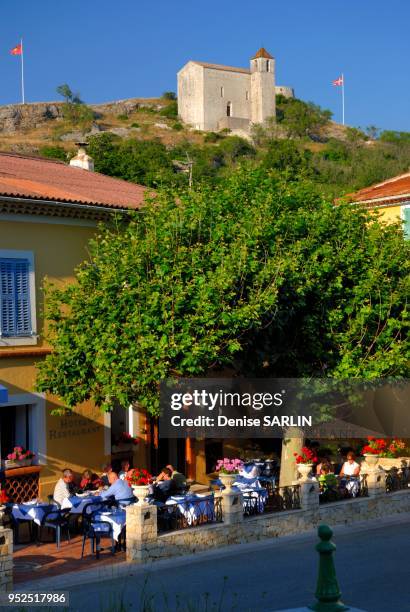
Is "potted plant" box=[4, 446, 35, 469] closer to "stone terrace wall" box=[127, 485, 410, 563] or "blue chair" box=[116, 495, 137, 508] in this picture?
"blue chair" box=[116, 495, 137, 508]

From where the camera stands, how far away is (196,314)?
18.2 m

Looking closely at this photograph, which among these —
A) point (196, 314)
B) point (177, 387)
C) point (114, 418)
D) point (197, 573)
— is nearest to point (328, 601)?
point (197, 573)

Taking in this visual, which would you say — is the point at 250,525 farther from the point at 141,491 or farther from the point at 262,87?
the point at 262,87

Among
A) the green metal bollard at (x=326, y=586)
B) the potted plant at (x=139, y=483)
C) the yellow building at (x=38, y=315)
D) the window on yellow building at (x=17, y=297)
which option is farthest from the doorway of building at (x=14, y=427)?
the green metal bollard at (x=326, y=586)

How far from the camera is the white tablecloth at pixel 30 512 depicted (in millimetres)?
17000

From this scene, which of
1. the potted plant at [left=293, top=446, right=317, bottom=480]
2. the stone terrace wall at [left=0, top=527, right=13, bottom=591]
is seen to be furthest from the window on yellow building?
the stone terrace wall at [left=0, top=527, right=13, bottom=591]

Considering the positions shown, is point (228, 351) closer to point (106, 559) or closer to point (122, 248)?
point (122, 248)

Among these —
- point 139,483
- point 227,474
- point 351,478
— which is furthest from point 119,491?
point 351,478

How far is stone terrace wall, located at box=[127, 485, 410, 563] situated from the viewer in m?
15.9

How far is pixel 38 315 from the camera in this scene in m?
20.7

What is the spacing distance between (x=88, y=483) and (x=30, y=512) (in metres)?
2.53

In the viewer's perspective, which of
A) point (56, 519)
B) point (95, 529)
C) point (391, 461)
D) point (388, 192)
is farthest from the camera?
point (388, 192)

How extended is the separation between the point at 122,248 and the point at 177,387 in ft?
10.1

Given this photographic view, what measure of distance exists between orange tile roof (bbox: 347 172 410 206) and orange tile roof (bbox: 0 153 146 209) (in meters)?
7.80
